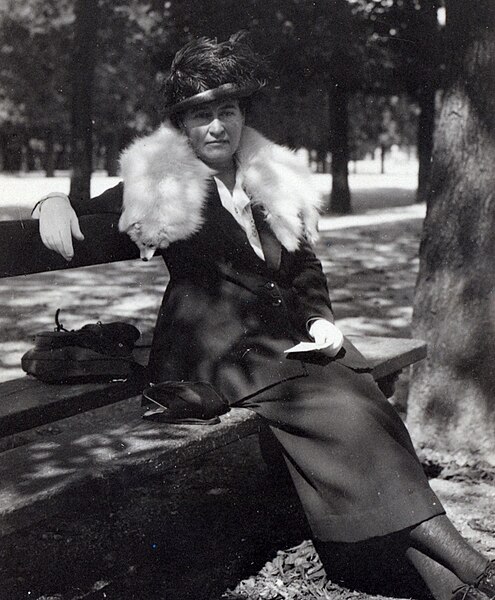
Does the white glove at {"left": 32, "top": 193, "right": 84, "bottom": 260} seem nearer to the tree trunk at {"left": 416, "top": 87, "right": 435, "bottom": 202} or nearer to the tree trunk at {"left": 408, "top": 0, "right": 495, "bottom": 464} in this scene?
the tree trunk at {"left": 408, "top": 0, "right": 495, "bottom": 464}

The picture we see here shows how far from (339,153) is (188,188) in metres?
17.0

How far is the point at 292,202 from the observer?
141 inches

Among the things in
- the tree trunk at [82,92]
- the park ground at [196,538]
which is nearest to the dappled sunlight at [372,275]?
the park ground at [196,538]

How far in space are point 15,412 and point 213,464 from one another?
5.30 feet

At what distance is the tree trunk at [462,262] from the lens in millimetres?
4262

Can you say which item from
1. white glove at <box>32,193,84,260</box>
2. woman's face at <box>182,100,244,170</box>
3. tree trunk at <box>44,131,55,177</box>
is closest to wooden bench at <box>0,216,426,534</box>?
white glove at <box>32,193,84,260</box>

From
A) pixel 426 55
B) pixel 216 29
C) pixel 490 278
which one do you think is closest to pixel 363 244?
pixel 216 29

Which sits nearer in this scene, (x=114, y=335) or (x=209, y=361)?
(x=209, y=361)

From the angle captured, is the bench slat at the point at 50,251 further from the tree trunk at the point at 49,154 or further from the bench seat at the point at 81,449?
the tree trunk at the point at 49,154

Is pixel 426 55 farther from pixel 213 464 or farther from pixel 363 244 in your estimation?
pixel 213 464

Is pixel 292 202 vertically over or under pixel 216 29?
under

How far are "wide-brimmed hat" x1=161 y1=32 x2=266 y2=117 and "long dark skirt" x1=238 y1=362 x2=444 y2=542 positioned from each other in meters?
1.12

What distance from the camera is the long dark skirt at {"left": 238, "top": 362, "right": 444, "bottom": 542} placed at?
297 cm

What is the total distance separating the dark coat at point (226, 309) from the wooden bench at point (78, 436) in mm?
180
